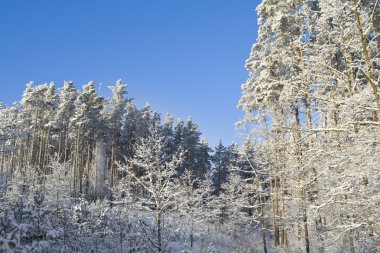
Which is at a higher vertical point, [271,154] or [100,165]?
[100,165]

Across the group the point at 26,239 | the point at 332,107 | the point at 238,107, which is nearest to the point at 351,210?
the point at 332,107

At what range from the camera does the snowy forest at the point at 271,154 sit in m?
8.15

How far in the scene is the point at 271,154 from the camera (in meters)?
15.8

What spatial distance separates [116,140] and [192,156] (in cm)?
1300

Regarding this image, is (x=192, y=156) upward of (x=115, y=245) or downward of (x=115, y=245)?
upward

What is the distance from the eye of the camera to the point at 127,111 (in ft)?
173

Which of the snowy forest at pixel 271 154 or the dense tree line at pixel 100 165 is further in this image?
the dense tree line at pixel 100 165

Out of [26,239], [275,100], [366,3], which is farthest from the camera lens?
[275,100]

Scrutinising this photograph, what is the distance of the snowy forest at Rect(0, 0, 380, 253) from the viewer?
8.15 metres

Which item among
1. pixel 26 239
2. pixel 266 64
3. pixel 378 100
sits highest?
pixel 266 64

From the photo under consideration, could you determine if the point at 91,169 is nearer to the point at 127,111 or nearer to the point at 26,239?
the point at 127,111

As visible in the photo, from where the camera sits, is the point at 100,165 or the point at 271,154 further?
the point at 100,165

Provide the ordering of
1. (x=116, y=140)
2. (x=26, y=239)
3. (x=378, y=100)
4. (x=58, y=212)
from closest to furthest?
(x=378, y=100), (x=26, y=239), (x=58, y=212), (x=116, y=140)

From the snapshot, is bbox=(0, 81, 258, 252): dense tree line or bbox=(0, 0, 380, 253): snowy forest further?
bbox=(0, 81, 258, 252): dense tree line
